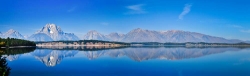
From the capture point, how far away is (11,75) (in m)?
32.3

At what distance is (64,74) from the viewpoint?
3431cm

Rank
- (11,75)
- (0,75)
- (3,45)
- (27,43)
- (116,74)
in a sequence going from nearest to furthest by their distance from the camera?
1. (0,75)
2. (11,75)
3. (116,74)
4. (3,45)
5. (27,43)

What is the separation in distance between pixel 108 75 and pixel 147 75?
16.1 ft

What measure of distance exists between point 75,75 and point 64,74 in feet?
5.47

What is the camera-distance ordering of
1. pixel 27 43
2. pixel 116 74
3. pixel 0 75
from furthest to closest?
pixel 27 43 < pixel 116 74 < pixel 0 75

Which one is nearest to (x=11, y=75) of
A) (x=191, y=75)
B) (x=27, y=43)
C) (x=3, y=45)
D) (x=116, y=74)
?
(x=116, y=74)

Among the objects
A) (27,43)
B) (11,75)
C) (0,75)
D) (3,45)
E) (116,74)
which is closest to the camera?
(0,75)

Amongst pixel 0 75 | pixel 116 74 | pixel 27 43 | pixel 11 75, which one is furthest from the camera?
pixel 27 43

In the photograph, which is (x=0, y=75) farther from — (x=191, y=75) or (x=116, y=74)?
(x=191, y=75)

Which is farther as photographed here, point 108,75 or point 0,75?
point 108,75

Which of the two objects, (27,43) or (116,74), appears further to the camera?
(27,43)

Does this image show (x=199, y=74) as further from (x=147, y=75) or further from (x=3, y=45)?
(x=3, y=45)

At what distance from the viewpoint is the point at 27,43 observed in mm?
197500

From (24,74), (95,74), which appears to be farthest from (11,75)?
(95,74)
